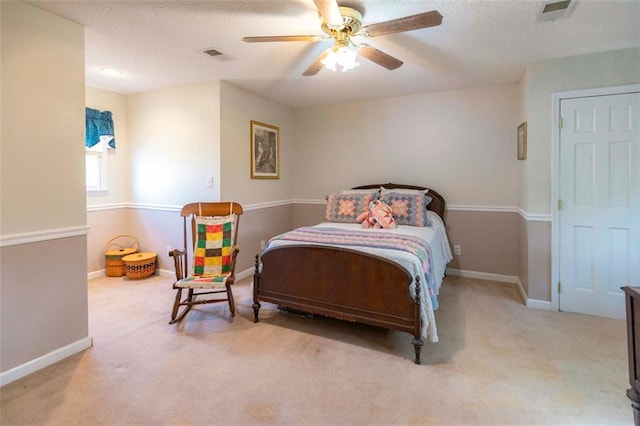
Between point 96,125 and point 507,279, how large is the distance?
17.1 feet

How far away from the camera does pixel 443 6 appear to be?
2.08 m

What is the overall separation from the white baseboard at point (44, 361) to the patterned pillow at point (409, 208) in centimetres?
299

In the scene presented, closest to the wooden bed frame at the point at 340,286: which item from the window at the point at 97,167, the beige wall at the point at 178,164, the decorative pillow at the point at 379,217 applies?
the decorative pillow at the point at 379,217

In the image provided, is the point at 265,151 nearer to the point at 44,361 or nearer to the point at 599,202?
the point at 44,361

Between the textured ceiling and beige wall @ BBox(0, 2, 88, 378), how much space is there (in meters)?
0.25

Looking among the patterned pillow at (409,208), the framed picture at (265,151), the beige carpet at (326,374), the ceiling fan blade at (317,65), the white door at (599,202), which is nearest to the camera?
the beige carpet at (326,374)

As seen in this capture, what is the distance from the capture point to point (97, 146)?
3.99 meters

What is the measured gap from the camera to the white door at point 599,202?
275cm

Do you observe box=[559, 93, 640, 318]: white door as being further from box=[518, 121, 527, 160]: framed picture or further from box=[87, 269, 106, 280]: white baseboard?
box=[87, 269, 106, 280]: white baseboard

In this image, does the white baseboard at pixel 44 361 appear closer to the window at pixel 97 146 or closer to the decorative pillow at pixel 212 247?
the decorative pillow at pixel 212 247

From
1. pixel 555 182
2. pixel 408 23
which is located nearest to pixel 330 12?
pixel 408 23

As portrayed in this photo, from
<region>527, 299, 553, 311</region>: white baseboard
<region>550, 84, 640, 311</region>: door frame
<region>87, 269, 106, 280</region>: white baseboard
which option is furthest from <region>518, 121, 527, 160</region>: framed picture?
<region>87, 269, 106, 280</region>: white baseboard

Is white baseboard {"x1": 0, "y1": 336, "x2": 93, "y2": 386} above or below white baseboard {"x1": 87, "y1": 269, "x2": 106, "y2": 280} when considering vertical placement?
below

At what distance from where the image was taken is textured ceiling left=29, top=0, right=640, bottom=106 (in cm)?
210
